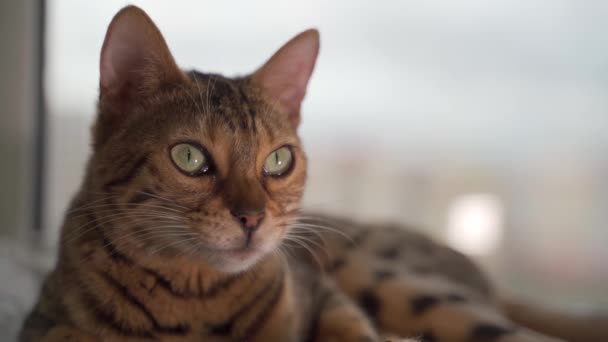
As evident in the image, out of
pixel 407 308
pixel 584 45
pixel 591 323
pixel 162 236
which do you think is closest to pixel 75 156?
pixel 162 236

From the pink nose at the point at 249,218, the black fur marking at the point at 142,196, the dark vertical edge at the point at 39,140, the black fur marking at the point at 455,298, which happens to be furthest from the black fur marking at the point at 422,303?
the dark vertical edge at the point at 39,140

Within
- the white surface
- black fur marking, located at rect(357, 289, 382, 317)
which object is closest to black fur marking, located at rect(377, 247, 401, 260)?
black fur marking, located at rect(357, 289, 382, 317)

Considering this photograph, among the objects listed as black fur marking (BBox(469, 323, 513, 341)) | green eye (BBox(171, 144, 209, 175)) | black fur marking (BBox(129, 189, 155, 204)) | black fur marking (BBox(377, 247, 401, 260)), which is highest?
green eye (BBox(171, 144, 209, 175))

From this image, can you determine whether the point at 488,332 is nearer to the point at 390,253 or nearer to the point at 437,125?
the point at 390,253

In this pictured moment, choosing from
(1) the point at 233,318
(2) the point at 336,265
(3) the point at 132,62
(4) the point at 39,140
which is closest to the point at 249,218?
(1) the point at 233,318

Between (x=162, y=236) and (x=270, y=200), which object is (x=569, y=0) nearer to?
(x=270, y=200)

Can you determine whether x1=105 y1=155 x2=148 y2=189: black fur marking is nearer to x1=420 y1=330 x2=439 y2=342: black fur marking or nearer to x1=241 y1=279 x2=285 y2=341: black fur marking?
x1=241 y1=279 x2=285 y2=341: black fur marking

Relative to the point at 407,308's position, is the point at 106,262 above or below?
above

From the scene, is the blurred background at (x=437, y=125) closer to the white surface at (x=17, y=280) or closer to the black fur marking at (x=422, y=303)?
the white surface at (x=17, y=280)
